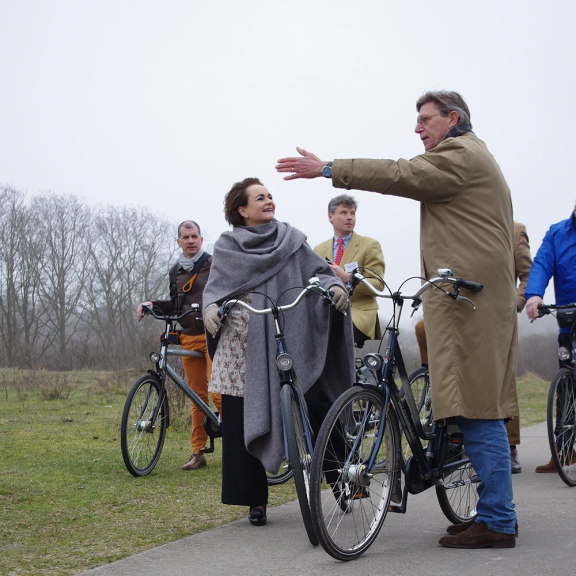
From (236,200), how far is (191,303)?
2.07m

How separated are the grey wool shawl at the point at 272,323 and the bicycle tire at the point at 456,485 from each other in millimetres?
886

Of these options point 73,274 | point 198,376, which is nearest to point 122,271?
point 73,274

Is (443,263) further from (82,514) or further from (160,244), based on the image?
(160,244)

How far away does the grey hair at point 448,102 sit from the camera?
4.29 m

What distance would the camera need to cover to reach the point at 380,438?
396cm

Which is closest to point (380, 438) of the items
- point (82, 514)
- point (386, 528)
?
point (386, 528)

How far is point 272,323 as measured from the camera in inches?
192

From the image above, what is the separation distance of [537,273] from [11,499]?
4.32m

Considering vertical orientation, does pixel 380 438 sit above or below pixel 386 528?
above

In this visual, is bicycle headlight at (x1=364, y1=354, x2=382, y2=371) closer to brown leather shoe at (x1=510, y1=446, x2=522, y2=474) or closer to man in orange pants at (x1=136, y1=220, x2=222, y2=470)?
brown leather shoe at (x1=510, y1=446, x2=522, y2=474)

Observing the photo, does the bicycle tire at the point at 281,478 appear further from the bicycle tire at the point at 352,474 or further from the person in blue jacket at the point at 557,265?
the person in blue jacket at the point at 557,265

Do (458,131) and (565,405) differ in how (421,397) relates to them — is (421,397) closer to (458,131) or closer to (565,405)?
(565,405)

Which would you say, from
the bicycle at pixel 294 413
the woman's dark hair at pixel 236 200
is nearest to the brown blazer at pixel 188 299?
the woman's dark hair at pixel 236 200

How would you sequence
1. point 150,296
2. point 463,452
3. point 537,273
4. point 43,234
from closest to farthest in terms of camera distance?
point 463,452
point 537,273
point 43,234
point 150,296
